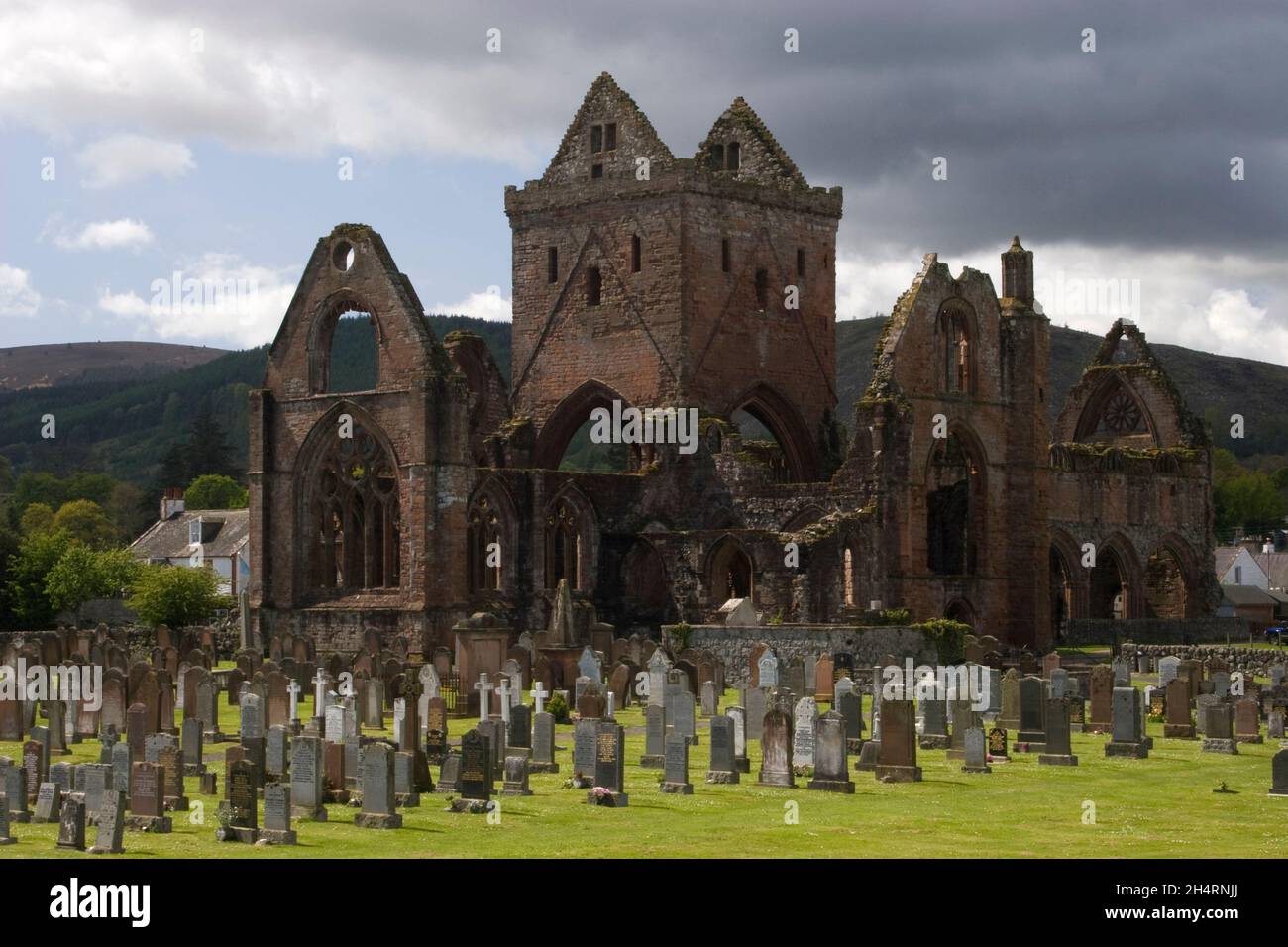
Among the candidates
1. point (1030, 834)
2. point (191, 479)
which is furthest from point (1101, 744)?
point (191, 479)

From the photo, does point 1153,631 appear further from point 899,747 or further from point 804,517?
point 899,747

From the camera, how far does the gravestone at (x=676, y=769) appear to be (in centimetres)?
2556

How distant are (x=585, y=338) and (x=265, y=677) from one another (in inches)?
1004

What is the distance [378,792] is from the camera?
22531mm

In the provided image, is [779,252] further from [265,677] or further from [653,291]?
[265,677]

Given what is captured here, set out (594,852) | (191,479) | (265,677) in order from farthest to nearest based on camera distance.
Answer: (191,479) → (265,677) → (594,852)

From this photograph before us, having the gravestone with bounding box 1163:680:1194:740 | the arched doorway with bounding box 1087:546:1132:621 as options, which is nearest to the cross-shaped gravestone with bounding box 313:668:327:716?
the gravestone with bounding box 1163:680:1194:740

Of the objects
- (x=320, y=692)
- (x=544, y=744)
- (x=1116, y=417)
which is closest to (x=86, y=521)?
(x=1116, y=417)

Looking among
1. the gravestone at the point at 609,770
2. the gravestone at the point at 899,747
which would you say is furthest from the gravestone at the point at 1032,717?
the gravestone at the point at 609,770

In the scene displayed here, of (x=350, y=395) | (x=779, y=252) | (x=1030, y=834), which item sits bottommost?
(x=1030, y=834)

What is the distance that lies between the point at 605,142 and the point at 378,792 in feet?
128

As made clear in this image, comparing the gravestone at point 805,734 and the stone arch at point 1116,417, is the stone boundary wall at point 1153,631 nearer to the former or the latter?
the stone arch at point 1116,417

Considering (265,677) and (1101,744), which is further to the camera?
(265,677)

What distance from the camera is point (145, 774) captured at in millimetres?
22734
